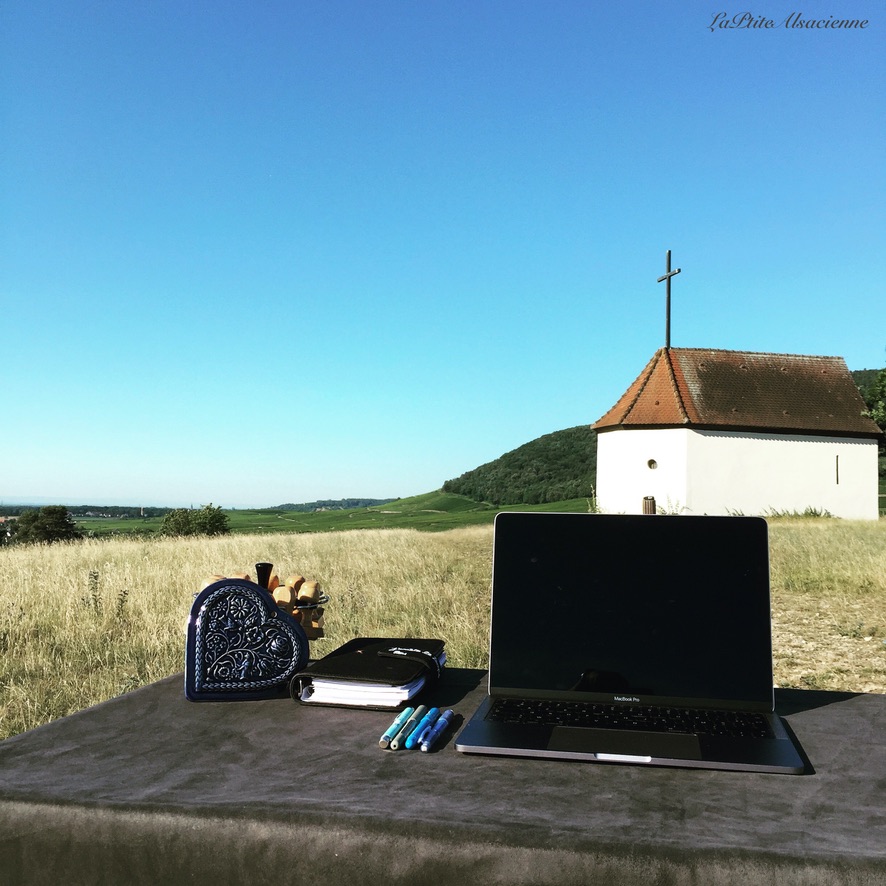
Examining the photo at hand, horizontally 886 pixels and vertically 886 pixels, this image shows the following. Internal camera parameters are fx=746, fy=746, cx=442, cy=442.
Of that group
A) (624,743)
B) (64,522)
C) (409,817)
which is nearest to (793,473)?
(624,743)

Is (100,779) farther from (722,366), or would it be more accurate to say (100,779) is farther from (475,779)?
(722,366)

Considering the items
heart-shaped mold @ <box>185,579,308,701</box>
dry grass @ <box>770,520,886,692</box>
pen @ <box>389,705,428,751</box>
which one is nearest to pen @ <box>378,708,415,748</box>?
pen @ <box>389,705,428,751</box>

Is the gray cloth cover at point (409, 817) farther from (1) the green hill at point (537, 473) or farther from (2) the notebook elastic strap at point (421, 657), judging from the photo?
(1) the green hill at point (537, 473)

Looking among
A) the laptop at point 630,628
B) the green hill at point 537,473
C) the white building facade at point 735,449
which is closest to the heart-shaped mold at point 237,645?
the laptop at point 630,628

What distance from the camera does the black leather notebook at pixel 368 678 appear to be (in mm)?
1977

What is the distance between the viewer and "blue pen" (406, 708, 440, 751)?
1669 millimetres

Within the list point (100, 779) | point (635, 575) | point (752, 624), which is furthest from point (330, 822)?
point (752, 624)

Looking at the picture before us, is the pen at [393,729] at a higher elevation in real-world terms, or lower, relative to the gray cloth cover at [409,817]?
higher

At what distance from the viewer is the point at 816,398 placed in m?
32.3

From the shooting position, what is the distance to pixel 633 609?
190 cm

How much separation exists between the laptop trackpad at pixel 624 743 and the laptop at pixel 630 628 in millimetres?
23

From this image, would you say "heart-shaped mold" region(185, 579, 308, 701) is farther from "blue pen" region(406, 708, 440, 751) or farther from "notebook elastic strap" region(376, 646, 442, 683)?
"blue pen" region(406, 708, 440, 751)

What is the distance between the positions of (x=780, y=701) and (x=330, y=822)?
1.41 metres

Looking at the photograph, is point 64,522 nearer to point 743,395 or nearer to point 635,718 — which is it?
point 743,395
